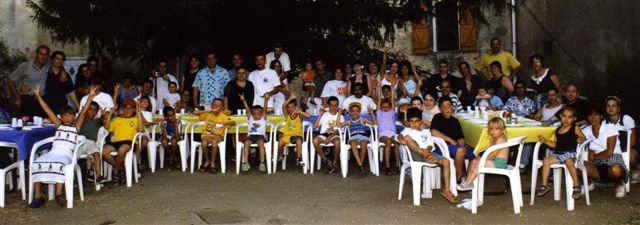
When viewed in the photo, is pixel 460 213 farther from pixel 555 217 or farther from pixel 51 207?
pixel 51 207

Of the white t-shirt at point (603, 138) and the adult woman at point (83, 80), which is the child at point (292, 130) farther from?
the white t-shirt at point (603, 138)

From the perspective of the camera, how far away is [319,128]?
10945 millimetres

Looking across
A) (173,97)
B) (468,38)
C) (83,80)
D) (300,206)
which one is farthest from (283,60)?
(468,38)

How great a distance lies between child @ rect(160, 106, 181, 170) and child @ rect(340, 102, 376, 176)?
225cm

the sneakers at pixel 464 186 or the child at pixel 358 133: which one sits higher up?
the child at pixel 358 133

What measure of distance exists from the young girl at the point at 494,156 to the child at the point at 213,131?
3.70 m

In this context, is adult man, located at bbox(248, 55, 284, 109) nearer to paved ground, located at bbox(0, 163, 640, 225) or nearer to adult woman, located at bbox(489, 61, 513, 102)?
paved ground, located at bbox(0, 163, 640, 225)

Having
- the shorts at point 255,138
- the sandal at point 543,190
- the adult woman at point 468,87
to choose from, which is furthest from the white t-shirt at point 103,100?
the sandal at point 543,190

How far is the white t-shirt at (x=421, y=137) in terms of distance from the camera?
28.6 feet

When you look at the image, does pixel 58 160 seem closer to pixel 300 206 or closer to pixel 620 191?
pixel 300 206

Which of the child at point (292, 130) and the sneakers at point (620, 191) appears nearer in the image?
the sneakers at point (620, 191)

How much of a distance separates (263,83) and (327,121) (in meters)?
1.70

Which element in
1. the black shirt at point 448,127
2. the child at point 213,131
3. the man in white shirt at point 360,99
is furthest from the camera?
the man in white shirt at point 360,99

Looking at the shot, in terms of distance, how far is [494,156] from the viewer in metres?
8.07
